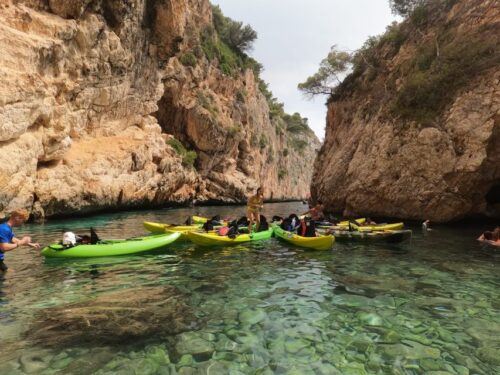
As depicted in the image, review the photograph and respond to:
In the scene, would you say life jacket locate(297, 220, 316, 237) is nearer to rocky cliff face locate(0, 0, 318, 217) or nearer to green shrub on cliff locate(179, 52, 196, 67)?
rocky cliff face locate(0, 0, 318, 217)

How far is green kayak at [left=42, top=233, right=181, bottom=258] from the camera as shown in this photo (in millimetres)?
9258

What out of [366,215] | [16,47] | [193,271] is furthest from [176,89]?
[193,271]

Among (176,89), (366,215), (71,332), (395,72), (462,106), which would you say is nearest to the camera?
(71,332)

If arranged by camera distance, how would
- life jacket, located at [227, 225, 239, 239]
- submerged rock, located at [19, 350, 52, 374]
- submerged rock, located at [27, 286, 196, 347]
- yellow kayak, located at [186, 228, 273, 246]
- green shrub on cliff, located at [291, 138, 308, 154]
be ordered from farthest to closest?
green shrub on cliff, located at [291, 138, 308, 154], life jacket, located at [227, 225, 239, 239], yellow kayak, located at [186, 228, 273, 246], submerged rock, located at [27, 286, 196, 347], submerged rock, located at [19, 350, 52, 374]

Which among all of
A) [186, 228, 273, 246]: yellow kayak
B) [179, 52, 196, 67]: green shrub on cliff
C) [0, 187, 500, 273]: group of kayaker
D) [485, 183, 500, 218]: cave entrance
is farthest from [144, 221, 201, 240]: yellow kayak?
[179, 52, 196, 67]: green shrub on cliff

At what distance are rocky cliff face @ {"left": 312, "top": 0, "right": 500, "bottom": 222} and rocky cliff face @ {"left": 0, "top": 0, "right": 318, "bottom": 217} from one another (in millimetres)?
14581

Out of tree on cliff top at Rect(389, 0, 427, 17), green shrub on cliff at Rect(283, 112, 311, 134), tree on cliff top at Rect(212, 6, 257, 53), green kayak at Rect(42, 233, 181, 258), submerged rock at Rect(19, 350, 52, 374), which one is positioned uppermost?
tree on cliff top at Rect(212, 6, 257, 53)

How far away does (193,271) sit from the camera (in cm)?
830

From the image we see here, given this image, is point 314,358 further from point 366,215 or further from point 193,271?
point 366,215

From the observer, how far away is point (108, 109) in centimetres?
2506

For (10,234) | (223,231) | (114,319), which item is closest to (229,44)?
(223,231)

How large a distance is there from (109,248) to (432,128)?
14.6 m

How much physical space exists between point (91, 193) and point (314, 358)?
19.9 metres

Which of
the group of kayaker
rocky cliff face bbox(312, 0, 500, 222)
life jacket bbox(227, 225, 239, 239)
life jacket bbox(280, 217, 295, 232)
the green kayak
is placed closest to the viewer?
the group of kayaker
